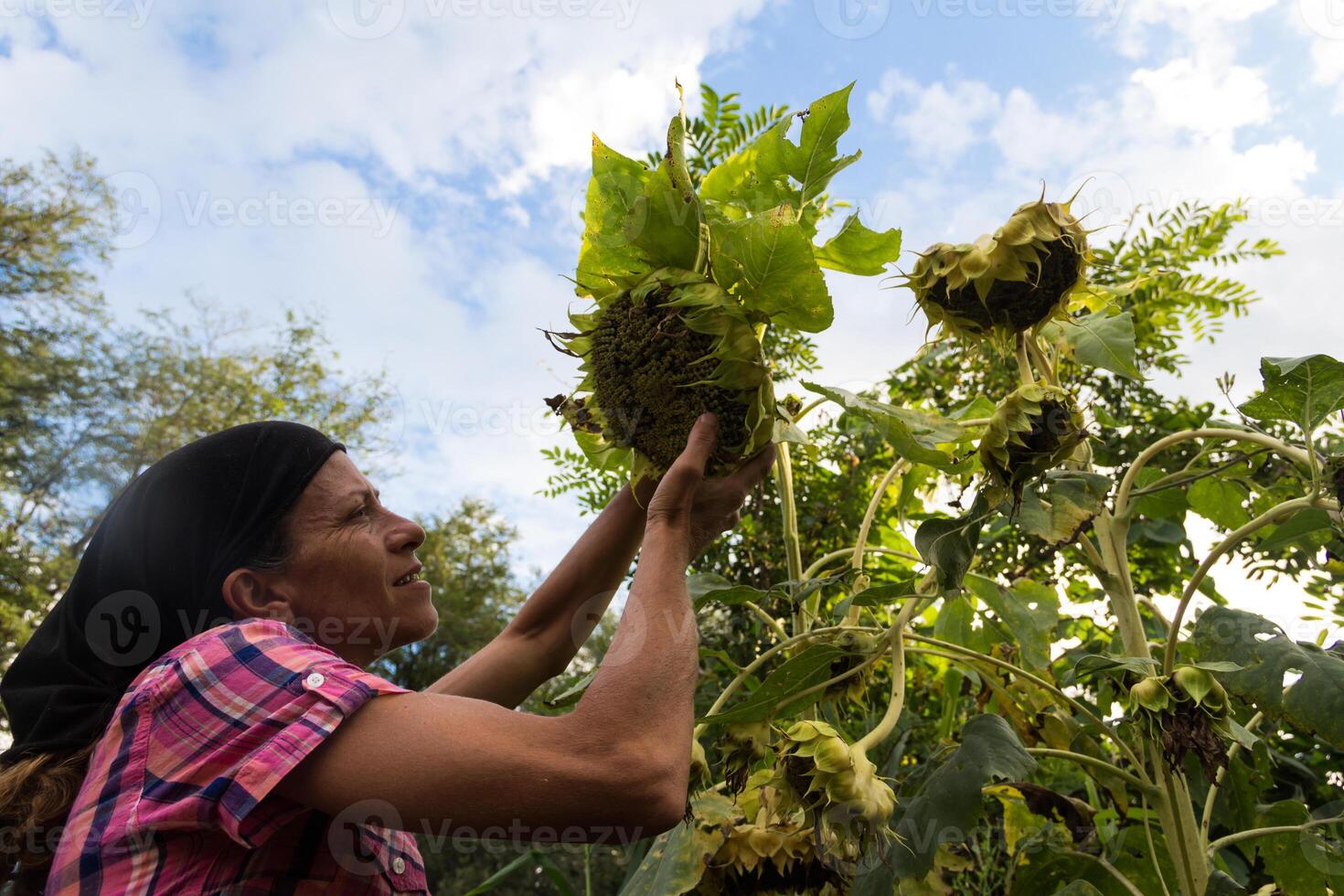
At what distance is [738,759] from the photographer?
1.39 m

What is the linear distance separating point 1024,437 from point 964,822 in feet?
1.82

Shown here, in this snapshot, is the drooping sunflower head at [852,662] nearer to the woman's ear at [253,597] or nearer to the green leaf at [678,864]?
the green leaf at [678,864]

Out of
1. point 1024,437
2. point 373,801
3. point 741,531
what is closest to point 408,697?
point 373,801

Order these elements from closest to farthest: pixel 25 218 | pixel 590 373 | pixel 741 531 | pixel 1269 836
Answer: pixel 590 373, pixel 1269 836, pixel 741 531, pixel 25 218

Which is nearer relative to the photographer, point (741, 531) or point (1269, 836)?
point (1269, 836)

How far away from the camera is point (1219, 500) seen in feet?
6.18

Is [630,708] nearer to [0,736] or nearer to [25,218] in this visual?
[0,736]

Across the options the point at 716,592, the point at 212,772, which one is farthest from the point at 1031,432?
the point at 212,772

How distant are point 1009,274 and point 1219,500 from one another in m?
0.88

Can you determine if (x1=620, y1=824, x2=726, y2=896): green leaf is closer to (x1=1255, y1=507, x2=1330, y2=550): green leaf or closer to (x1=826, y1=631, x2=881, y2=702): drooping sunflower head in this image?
(x1=826, y1=631, x2=881, y2=702): drooping sunflower head

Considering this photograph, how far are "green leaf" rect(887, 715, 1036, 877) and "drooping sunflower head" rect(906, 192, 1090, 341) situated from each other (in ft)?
1.88

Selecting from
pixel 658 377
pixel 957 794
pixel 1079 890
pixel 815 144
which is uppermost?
pixel 815 144

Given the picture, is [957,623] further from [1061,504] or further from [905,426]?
[905,426]

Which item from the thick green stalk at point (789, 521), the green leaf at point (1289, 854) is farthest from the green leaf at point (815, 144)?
the green leaf at point (1289, 854)
